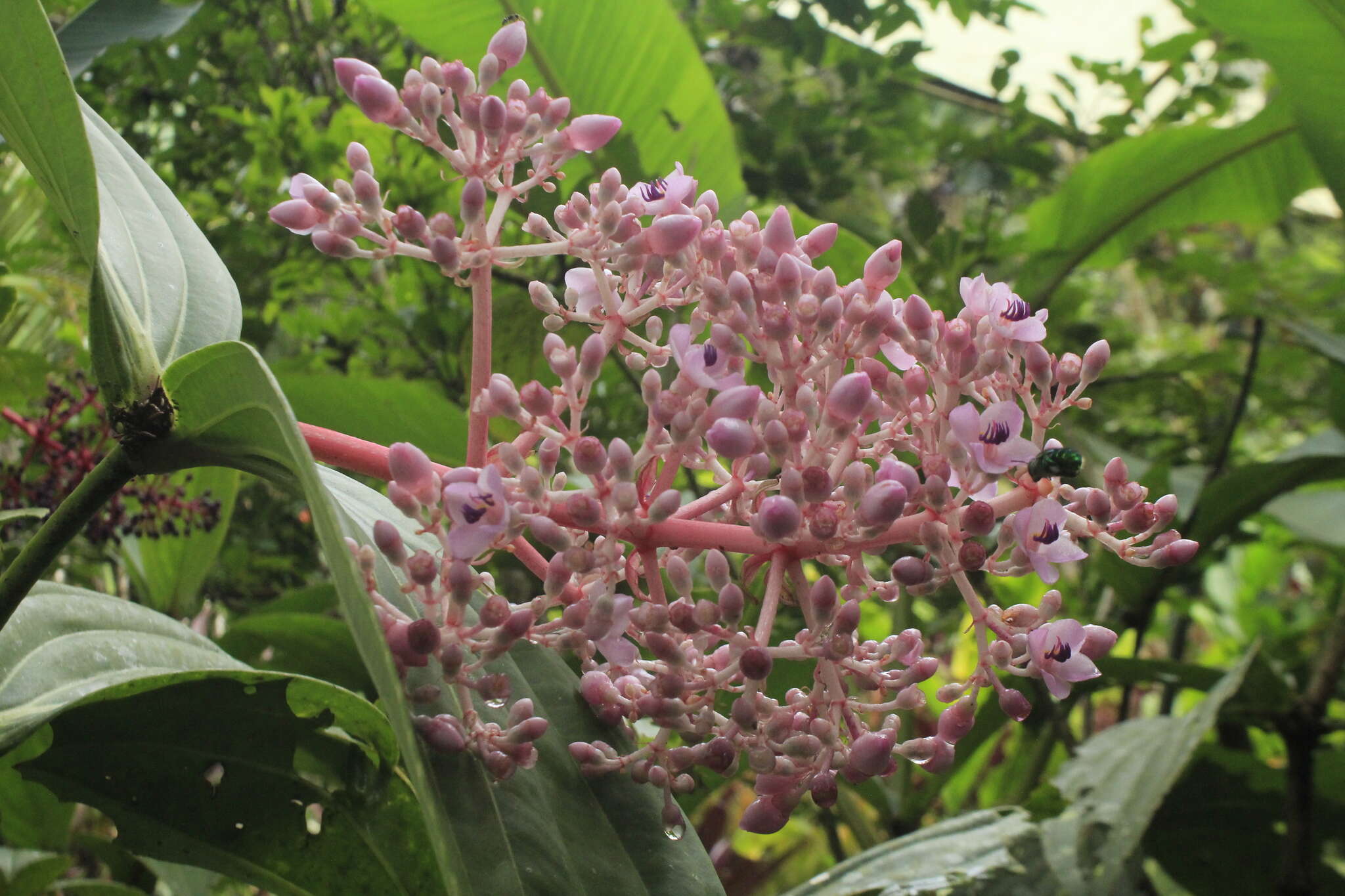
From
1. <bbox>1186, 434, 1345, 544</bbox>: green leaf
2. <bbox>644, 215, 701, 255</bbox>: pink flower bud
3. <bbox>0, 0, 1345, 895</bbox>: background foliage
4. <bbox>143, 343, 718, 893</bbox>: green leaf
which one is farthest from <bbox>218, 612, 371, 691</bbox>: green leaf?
<bbox>1186, 434, 1345, 544</bbox>: green leaf

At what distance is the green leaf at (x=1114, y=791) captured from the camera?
92cm

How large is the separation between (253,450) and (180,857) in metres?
0.39

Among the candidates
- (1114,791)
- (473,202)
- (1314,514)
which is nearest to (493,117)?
(473,202)

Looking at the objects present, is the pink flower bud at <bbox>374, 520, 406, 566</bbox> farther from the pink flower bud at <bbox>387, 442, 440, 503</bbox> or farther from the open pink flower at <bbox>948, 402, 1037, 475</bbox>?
the open pink flower at <bbox>948, 402, 1037, 475</bbox>

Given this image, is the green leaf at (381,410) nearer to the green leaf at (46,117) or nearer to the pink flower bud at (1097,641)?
the green leaf at (46,117)

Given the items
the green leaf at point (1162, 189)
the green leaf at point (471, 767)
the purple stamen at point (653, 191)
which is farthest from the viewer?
the green leaf at point (1162, 189)

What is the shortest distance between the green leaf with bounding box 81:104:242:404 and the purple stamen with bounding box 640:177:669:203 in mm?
295

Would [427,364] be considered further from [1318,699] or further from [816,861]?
[816,861]

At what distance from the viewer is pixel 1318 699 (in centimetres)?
135

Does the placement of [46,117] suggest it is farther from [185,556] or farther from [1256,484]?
[1256,484]

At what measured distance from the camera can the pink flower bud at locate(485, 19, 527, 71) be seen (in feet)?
2.01

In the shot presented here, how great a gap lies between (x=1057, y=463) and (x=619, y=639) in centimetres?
26

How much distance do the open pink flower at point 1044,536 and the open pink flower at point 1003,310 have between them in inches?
4.1

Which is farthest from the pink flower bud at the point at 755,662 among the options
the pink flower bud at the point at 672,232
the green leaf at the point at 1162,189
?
the green leaf at the point at 1162,189
